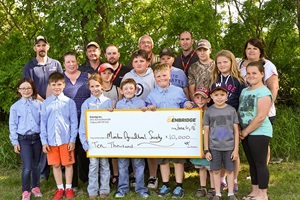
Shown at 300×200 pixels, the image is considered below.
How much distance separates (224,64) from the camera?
17.7 ft

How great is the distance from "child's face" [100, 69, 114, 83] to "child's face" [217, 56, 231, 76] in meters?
1.69

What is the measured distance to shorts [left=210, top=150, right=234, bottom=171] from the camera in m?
5.28

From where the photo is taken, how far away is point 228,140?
522 cm

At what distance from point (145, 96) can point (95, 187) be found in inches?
62.8

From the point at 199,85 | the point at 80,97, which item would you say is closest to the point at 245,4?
the point at 199,85

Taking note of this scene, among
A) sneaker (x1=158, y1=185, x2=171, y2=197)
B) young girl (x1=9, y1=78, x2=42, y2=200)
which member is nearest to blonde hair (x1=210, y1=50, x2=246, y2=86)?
sneaker (x1=158, y1=185, x2=171, y2=197)

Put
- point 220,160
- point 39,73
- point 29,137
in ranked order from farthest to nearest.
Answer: point 39,73 → point 29,137 → point 220,160

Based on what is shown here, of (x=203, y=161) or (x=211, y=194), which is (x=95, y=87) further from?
(x=211, y=194)

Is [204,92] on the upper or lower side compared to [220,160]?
upper

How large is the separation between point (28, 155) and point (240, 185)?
11.1ft

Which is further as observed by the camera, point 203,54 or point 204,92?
point 203,54

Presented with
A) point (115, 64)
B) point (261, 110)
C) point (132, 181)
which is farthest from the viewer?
point (115, 64)

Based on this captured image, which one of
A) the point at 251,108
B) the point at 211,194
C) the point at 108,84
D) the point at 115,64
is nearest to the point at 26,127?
the point at 108,84

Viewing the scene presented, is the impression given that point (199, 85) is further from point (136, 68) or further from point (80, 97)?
point (80, 97)
